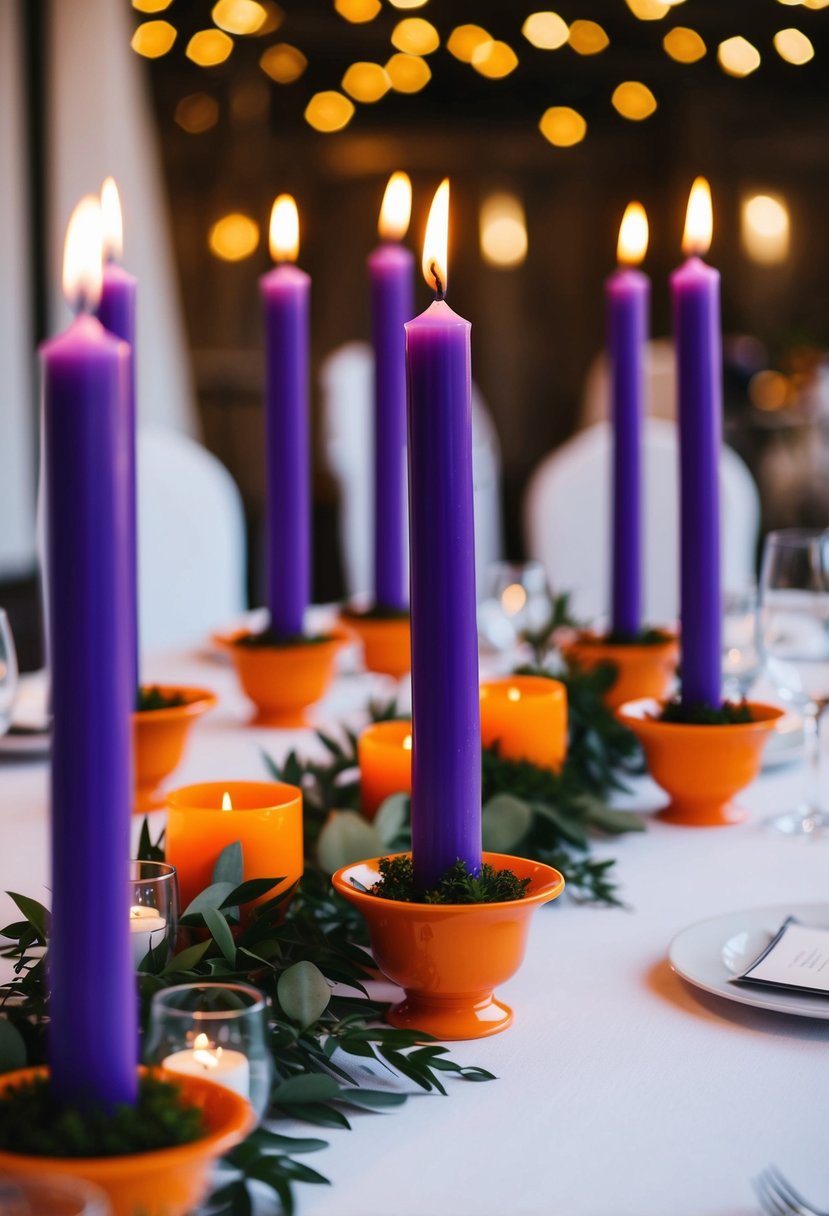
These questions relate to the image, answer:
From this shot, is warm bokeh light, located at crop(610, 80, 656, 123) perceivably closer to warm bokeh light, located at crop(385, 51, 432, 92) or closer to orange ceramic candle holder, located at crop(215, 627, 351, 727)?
warm bokeh light, located at crop(385, 51, 432, 92)

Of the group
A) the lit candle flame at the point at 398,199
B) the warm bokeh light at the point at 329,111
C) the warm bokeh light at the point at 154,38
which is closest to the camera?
the lit candle flame at the point at 398,199

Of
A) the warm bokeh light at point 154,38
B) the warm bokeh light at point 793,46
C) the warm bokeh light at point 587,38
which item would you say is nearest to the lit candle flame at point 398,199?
the warm bokeh light at point 154,38

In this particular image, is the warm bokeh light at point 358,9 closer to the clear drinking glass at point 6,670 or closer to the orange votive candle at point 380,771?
the clear drinking glass at point 6,670

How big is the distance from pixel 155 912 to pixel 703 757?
47cm

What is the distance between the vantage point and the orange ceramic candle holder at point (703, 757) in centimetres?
99

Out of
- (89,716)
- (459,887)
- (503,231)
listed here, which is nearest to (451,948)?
(459,887)

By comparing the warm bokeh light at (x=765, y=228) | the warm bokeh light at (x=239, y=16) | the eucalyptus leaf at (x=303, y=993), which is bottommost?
the eucalyptus leaf at (x=303, y=993)

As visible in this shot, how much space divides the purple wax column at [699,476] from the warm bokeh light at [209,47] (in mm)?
5168

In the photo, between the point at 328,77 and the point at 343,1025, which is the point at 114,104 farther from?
the point at 343,1025

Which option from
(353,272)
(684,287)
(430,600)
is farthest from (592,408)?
(430,600)

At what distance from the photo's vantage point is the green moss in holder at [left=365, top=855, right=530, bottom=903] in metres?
0.64

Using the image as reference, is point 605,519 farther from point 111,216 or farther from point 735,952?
point 735,952

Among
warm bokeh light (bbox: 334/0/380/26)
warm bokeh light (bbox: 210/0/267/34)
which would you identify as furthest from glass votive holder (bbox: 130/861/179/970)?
warm bokeh light (bbox: 334/0/380/26)

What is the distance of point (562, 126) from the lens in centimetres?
701
